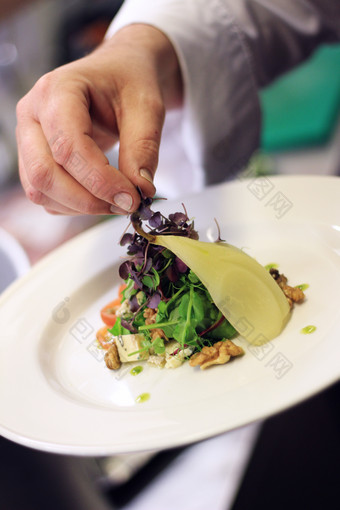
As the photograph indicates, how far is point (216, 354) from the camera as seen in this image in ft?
2.99

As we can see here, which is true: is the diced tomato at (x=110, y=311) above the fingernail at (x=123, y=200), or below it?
below

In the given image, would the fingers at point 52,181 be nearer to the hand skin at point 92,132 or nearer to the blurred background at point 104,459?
the hand skin at point 92,132

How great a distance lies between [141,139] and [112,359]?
18.0 inches

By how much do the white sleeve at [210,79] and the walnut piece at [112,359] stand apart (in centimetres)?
85

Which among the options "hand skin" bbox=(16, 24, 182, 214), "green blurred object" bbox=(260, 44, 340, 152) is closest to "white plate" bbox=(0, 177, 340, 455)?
"hand skin" bbox=(16, 24, 182, 214)

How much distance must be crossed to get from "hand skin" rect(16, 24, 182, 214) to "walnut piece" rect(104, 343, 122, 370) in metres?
0.30

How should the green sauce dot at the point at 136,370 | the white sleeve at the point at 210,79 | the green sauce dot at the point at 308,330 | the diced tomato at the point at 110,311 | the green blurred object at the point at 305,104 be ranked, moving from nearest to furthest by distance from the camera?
Answer: the green sauce dot at the point at 308,330 → the green sauce dot at the point at 136,370 → the diced tomato at the point at 110,311 → the white sleeve at the point at 210,79 → the green blurred object at the point at 305,104

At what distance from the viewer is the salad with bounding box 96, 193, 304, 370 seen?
37.5 inches

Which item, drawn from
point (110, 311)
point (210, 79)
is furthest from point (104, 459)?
point (210, 79)

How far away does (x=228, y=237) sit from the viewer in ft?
4.27

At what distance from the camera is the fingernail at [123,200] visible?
897 millimetres

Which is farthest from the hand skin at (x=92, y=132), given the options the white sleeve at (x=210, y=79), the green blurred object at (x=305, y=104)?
the green blurred object at (x=305, y=104)

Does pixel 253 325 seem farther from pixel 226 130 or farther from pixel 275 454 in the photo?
pixel 226 130

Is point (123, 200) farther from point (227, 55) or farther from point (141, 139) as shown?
point (227, 55)
